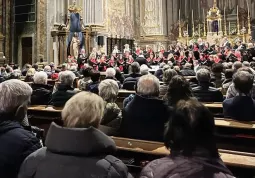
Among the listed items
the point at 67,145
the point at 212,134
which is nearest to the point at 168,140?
the point at 212,134

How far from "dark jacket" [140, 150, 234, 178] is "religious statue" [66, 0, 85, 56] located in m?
14.4

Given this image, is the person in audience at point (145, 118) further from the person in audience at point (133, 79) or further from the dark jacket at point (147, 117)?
the person in audience at point (133, 79)

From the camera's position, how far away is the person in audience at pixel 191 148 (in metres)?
1.60

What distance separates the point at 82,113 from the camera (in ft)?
6.41

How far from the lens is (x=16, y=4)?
16828 millimetres

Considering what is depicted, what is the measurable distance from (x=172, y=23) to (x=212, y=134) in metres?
20.3

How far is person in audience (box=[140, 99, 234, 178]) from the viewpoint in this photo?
1597mm

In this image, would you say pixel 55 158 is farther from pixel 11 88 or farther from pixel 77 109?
pixel 11 88

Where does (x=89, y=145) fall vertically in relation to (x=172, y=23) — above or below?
below

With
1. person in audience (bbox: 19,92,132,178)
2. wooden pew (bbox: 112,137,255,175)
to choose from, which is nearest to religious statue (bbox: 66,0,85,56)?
wooden pew (bbox: 112,137,255,175)

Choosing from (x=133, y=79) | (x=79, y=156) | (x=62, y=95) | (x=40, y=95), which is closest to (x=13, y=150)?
(x=79, y=156)

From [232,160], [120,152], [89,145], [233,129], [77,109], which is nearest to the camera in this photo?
[89,145]

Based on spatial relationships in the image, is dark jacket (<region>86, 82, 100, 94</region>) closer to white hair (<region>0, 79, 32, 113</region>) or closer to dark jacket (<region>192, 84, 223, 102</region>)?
dark jacket (<region>192, 84, 223, 102</region>)

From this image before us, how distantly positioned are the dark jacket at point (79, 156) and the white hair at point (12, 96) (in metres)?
0.83
